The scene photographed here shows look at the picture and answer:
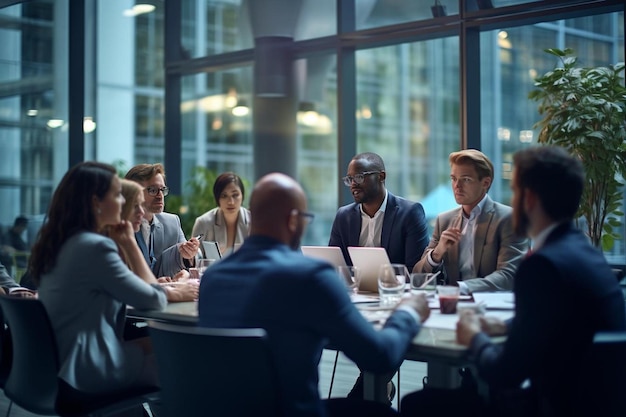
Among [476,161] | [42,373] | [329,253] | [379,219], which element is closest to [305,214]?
[42,373]

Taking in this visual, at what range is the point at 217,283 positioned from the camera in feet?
7.64

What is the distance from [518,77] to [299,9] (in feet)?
15.6

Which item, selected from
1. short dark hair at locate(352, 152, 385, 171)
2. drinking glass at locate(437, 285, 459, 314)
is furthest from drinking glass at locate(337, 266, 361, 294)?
short dark hair at locate(352, 152, 385, 171)

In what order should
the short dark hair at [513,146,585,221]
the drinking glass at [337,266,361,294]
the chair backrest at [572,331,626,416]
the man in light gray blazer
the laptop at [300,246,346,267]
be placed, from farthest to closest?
1. the man in light gray blazer
2. the laptop at [300,246,346,267]
3. the drinking glass at [337,266,361,294]
4. the short dark hair at [513,146,585,221]
5. the chair backrest at [572,331,626,416]

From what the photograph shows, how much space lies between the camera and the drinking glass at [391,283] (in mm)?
3006

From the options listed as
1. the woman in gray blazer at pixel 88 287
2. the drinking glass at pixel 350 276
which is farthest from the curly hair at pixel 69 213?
the drinking glass at pixel 350 276

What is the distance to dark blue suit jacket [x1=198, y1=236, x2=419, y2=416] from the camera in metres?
2.15

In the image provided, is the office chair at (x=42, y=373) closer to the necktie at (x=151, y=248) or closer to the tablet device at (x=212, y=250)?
the tablet device at (x=212, y=250)

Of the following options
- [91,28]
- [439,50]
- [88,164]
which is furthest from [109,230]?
[439,50]

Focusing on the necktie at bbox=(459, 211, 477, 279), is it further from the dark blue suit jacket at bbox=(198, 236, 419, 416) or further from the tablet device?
the dark blue suit jacket at bbox=(198, 236, 419, 416)

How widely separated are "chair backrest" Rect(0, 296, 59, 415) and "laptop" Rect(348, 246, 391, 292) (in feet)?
→ 4.18

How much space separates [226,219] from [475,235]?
1.90 m

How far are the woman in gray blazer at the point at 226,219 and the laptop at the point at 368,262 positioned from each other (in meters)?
1.84

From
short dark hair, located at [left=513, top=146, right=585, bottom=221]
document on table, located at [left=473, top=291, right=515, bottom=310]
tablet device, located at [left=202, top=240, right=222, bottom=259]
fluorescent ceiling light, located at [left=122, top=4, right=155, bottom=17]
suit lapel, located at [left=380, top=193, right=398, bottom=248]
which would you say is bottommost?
document on table, located at [left=473, top=291, right=515, bottom=310]
